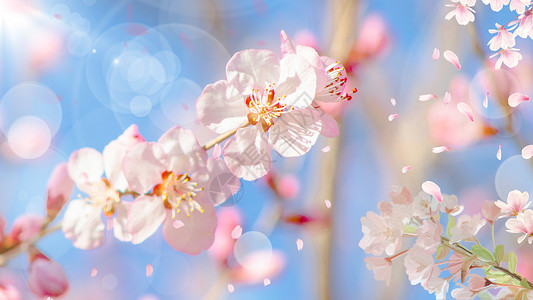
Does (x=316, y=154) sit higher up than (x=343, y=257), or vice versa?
(x=316, y=154)

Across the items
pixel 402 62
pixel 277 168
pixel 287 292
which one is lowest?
pixel 287 292

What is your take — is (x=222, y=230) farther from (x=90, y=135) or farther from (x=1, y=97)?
(x=1, y=97)

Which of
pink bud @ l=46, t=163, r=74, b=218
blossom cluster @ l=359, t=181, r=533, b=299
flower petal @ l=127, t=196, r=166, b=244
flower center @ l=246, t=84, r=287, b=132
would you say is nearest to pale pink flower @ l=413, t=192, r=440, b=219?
blossom cluster @ l=359, t=181, r=533, b=299

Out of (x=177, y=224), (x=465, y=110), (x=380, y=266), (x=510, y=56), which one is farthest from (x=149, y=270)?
(x=510, y=56)

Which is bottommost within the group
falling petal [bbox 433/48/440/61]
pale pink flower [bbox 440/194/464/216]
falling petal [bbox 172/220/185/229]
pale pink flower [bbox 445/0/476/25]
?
falling petal [bbox 172/220/185/229]

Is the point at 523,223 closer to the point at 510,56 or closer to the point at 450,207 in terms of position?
the point at 450,207

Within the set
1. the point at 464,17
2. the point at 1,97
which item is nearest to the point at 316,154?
the point at 464,17

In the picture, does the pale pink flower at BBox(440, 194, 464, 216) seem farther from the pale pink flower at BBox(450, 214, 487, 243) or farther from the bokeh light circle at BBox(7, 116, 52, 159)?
the bokeh light circle at BBox(7, 116, 52, 159)
